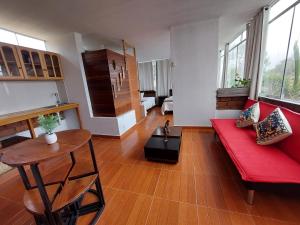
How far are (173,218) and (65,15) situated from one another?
3.26 meters

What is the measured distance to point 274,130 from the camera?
162cm

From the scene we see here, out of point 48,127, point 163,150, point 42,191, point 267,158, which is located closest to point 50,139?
point 48,127

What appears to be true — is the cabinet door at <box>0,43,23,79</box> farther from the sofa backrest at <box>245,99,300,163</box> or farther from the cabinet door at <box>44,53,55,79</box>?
the sofa backrest at <box>245,99,300,163</box>

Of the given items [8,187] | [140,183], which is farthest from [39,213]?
[8,187]

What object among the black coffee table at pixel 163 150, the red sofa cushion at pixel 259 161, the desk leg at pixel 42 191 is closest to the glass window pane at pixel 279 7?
the red sofa cushion at pixel 259 161

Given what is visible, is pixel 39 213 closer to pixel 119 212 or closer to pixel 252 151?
pixel 119 212

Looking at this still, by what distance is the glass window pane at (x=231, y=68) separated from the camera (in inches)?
172

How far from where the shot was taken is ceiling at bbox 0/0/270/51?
6.52ft

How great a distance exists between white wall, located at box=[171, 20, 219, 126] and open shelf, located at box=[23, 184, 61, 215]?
112 inches

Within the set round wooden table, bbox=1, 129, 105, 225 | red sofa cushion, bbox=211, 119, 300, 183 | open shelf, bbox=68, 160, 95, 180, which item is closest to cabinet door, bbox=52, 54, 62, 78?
round wooden table, bbox=1, 129, 105, 225

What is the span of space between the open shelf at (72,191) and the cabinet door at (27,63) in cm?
258

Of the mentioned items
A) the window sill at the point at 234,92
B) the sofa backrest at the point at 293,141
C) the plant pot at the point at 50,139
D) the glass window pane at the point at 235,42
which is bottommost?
the sofa backrest at the point at 293,141

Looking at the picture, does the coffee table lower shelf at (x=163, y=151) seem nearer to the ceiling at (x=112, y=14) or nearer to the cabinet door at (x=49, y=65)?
the ceiling at (x=112, y=14)

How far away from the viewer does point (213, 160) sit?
2.12 meters
